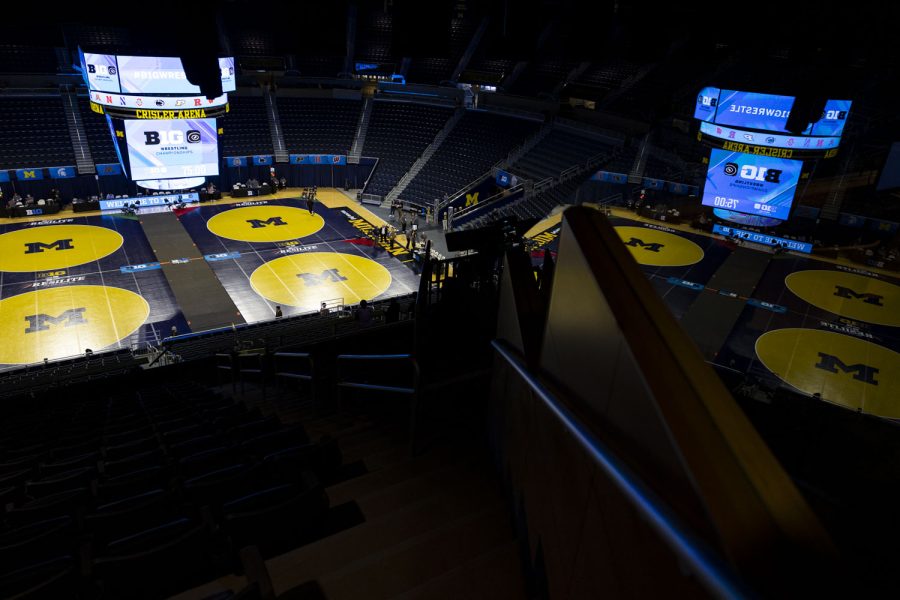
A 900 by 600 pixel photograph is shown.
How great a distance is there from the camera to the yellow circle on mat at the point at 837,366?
14.6 m

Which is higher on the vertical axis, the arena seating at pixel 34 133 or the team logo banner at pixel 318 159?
the arena seating at pixel 34 133

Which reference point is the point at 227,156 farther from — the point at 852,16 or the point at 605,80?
the point at 852,16

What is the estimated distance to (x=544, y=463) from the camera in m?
3.15

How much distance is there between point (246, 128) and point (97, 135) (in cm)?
777

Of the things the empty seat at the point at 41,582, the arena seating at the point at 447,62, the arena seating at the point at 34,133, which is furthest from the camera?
the arena seating at the point at 447,62

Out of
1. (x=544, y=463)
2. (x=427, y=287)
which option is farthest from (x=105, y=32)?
(x=544, y=463)

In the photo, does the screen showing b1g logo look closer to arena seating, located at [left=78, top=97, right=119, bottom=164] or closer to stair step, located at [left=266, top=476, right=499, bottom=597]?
stair step, located at [left=266, top=476, right=499, bottom=597]

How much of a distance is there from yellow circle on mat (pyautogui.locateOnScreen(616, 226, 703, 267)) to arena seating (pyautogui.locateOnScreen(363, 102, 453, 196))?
14.0 metres

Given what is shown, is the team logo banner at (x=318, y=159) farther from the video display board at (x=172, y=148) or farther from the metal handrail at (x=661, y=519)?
the metal handrail at (x=661, y=519)

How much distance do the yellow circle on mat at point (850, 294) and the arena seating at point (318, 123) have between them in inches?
994

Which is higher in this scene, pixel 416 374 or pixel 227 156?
pixel 416 374

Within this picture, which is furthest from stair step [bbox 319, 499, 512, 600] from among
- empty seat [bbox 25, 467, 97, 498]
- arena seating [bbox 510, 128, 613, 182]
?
arena seating [bbox 510, 128, 613, 182]

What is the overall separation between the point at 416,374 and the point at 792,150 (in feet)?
65.6

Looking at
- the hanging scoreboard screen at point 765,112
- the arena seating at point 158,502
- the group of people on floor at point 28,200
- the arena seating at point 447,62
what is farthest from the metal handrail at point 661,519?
the arena seating at point 447,62
